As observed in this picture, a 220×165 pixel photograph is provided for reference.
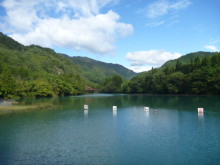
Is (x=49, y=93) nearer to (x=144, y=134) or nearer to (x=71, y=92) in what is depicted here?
(x=71, y=92)

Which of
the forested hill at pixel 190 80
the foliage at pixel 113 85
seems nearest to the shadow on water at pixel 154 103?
the forested hill at pixel 190 80

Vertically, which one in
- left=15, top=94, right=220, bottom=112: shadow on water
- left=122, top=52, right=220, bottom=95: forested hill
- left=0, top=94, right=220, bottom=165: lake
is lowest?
left=0, top=94, right=220, bottom=165: lake

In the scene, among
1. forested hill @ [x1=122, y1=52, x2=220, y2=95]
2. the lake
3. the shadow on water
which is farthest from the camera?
forested hill @ [x1=122, y1=52, x2=220, y2=95]

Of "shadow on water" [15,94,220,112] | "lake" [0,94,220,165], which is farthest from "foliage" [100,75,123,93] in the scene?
"lake" [0,94,220,165]

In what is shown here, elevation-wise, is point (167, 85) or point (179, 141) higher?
point (167, 85)

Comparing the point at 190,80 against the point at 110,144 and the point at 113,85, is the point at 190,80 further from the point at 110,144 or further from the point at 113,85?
the point at 113,85

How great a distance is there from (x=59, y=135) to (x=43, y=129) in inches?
158

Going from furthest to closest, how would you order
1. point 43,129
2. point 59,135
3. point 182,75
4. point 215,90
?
point 182,75
point 215,90
point 43,129
point 59,135

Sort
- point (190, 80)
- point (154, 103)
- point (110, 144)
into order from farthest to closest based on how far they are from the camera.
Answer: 1. point (190, 80)
2. point (154, 103)
3. point (110, 144)

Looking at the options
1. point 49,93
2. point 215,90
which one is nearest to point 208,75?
point 215,90

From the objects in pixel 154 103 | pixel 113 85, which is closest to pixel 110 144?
pixel 154 103

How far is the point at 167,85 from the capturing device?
107000 mm

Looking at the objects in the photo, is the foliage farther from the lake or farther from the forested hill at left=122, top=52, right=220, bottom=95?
the lake

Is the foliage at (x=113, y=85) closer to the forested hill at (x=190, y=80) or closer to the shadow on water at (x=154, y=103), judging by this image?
the forested hill at (x=190, y=80)
